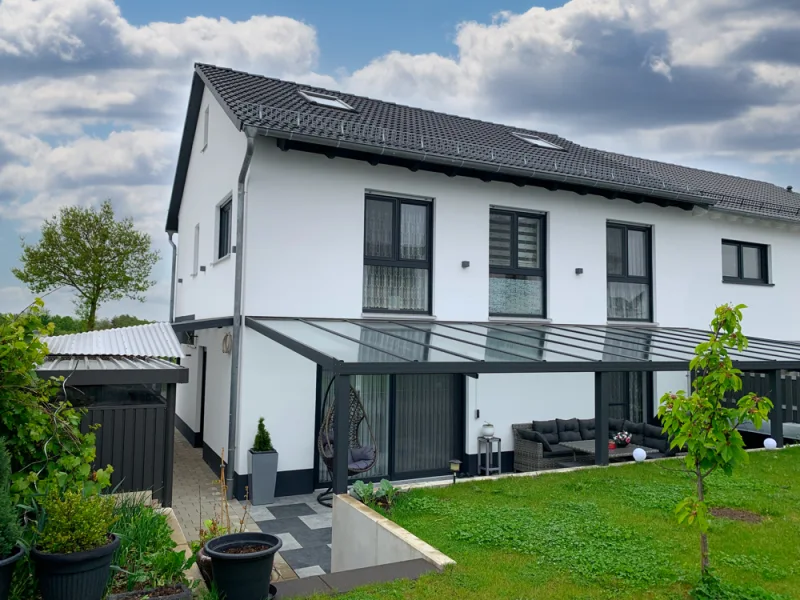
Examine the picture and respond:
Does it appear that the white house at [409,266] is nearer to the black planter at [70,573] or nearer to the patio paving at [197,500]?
the patio paving at [197,500]

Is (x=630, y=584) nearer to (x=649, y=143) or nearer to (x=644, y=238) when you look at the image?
(x=644, y=238)

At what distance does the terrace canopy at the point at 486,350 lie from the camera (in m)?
6.49

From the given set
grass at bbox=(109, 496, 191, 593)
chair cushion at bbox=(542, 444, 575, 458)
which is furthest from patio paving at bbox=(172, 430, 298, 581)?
chair cushion at bbox=(542, 444, 575, 458)

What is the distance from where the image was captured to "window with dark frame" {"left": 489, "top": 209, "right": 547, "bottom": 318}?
11.0 meters

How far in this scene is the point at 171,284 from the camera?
16547 mm

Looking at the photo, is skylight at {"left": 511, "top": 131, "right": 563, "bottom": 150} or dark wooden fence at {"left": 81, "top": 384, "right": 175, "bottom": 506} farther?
skylight at {"left": 511, "top": 131, "right": 563, "bottom": 150}

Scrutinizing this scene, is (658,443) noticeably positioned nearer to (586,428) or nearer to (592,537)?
(586,428)

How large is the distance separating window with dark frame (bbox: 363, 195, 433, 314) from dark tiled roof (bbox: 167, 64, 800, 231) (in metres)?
1.07

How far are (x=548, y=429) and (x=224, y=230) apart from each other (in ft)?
22.9

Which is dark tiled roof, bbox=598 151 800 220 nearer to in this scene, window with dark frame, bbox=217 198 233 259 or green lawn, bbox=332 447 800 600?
green lawn, bbox=332 447 800 600

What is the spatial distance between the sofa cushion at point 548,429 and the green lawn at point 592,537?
2475 mm

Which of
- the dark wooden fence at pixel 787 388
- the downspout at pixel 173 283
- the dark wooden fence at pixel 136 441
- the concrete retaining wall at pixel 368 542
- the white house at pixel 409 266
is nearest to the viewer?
the concrete retaining wall at pixel 368 542

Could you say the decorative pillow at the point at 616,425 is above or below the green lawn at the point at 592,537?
above

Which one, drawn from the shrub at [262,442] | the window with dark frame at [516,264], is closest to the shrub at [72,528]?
the shrub at [262,442]
